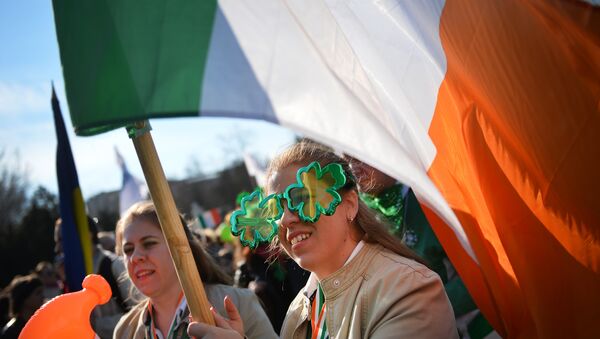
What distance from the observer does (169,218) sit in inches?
76.4

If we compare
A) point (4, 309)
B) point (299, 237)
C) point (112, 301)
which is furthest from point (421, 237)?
point (4, 309)

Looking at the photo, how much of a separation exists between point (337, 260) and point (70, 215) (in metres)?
2.74

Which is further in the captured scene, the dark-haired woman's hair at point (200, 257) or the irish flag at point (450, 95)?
the dark-haired woman's hair at point (200, 257)

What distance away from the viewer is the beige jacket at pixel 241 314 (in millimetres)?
3131

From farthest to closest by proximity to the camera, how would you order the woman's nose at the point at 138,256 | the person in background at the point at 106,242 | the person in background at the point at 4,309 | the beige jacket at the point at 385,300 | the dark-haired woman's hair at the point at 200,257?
the person in background at the point at 106,242
the person in background at the point at 4,309
the dark-haired woman's hair at the point at 200,257
the woman's nose at the point at 138,256
the beige jacket at the point at 385,300

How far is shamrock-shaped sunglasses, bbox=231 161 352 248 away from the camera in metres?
2.22

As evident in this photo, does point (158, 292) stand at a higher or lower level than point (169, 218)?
lower

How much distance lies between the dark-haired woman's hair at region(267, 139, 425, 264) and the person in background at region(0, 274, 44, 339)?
3212mm

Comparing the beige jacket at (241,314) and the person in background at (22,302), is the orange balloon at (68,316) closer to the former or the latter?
the beige jacket at (241,314)

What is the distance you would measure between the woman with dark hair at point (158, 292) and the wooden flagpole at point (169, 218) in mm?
1166

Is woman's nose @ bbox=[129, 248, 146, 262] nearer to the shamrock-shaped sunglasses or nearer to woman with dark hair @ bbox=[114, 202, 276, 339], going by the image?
woman with dark hair @ bbox=[114, 202, 276, 339]

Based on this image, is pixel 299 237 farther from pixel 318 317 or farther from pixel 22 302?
pixel 22 302

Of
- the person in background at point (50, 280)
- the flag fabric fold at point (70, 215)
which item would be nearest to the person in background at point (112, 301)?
the flag fabric fold at point (70, 215)

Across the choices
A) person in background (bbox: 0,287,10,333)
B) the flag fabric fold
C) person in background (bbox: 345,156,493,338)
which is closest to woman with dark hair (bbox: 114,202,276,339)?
person in background (bbox: 345,156,493,338)
